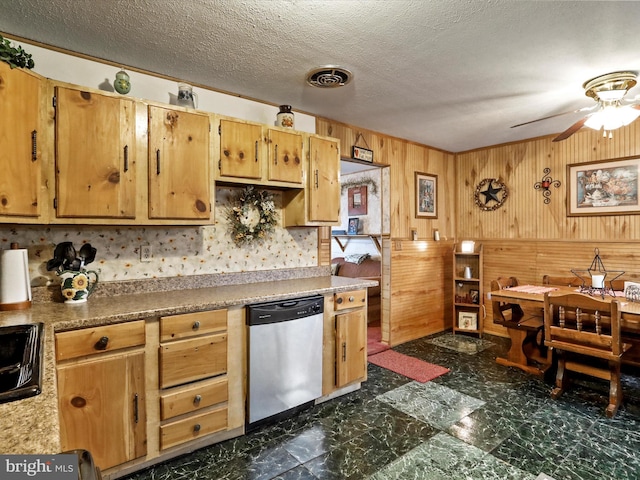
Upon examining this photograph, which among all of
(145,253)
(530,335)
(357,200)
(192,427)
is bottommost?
(192,427)

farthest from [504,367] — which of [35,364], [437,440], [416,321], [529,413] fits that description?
[35,364]

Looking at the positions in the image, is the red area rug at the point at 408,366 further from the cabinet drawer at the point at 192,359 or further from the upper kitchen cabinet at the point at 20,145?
the upper kitchen cabinet at the point at 20,145

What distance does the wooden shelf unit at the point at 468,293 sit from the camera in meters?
4.50

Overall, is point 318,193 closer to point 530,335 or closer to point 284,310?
point 284,310

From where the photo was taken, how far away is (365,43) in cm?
214

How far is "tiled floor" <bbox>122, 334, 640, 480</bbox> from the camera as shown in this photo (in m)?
1.96

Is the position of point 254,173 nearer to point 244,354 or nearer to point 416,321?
point 244,354

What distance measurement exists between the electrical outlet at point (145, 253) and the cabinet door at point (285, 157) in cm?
103

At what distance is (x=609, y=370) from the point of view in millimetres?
2631

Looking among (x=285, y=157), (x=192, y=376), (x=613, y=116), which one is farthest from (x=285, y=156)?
(x=613, y=116)

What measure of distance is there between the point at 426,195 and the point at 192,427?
3768 mm

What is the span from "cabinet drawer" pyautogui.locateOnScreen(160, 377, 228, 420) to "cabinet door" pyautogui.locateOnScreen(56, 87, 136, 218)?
1.11 metres

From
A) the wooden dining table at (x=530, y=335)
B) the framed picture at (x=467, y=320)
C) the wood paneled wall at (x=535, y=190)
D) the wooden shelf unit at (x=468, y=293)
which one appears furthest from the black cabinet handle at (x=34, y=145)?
the wood paneled wall at (x=535, y=190)

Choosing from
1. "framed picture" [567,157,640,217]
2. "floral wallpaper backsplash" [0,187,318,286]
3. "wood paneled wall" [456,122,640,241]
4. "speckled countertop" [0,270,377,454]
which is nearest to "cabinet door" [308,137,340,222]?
"floral wallpaper backsplash" [0,187,318,286]
